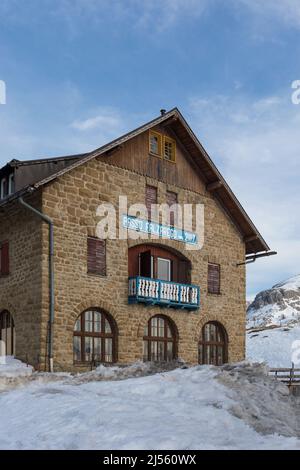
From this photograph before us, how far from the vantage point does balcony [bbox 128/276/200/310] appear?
933 inches

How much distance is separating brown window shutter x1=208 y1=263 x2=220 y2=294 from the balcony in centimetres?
158

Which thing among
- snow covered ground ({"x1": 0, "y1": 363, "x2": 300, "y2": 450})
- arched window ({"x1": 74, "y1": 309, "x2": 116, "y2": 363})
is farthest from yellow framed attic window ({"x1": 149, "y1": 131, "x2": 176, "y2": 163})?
snow covered ground ({"x1": 0, "y1": 363, "x2": 300, "y2": 450})

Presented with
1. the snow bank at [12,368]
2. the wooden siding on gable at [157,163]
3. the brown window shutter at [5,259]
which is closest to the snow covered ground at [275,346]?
the wooden siding on gable at [157,163]

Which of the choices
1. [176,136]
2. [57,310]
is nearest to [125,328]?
[57,310]

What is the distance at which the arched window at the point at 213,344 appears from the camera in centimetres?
2722

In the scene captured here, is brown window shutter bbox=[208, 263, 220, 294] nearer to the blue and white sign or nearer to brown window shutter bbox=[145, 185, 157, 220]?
the blue and white sign

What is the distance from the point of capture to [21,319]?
22.0 m

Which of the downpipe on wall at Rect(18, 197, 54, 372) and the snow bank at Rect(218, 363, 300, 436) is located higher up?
the downpipe on wall at Rect(18, 197, 54, 372)

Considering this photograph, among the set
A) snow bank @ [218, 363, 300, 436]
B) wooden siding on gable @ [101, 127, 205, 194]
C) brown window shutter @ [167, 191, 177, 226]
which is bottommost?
snow bank @ [218, 363, 300, 436]

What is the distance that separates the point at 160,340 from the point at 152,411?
11812 mm

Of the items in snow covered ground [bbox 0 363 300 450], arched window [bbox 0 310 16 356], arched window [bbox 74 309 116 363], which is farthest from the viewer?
arched window [bbox 0 310 16 356]

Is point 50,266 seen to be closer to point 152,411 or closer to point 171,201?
point 171,201

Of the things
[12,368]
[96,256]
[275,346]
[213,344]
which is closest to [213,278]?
[213,344]
